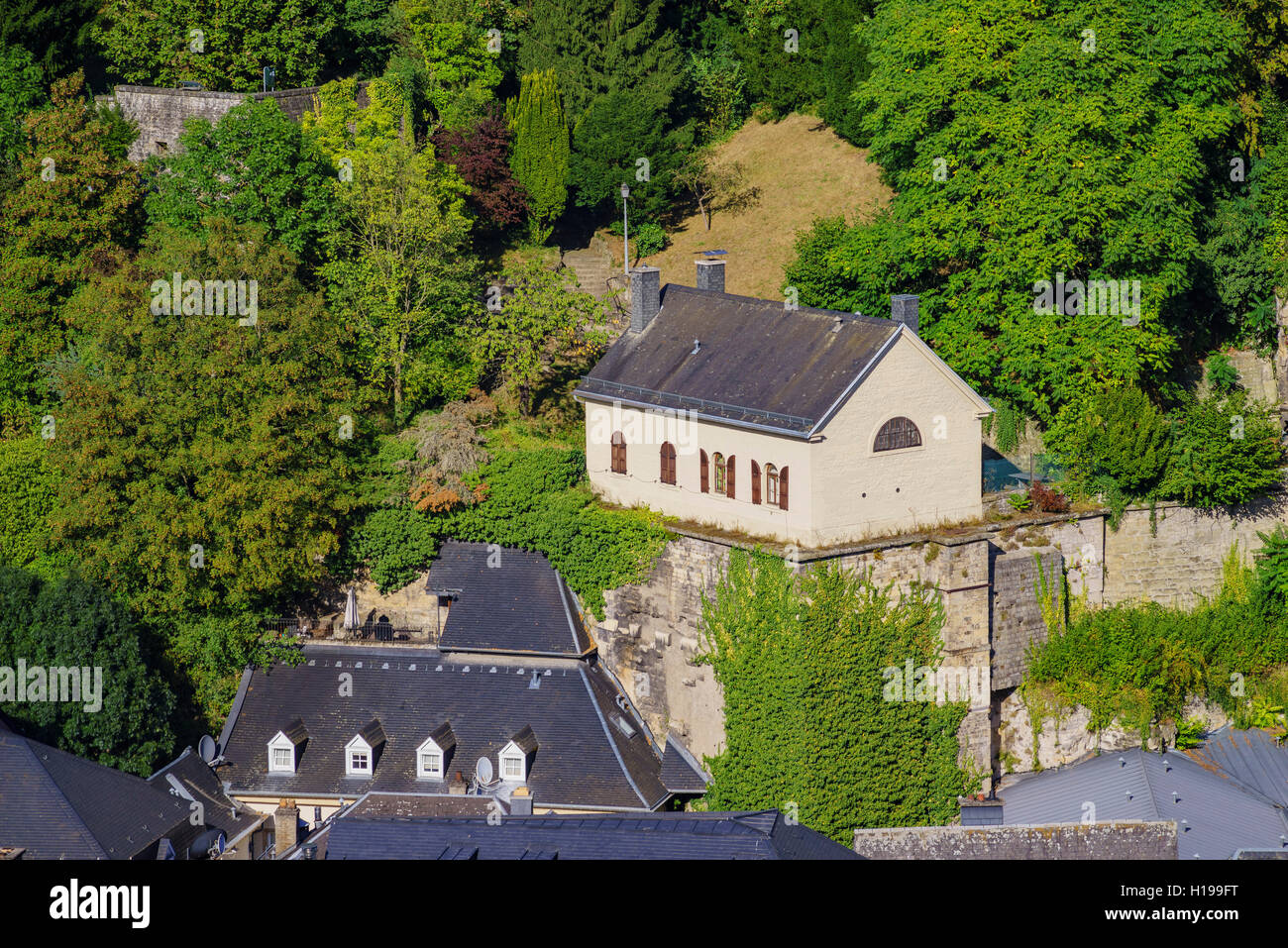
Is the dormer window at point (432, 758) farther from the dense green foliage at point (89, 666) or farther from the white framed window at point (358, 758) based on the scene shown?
the dense green foliage at point (89, 666)

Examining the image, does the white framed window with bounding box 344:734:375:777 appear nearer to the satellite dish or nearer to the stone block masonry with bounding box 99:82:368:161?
the satellite dish

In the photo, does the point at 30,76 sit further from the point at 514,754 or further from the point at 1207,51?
the point at 1207,51

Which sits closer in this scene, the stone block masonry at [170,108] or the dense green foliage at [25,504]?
the dense green foliage at [25,504]

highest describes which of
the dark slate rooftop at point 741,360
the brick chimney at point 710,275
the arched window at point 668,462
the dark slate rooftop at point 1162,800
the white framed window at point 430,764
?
the brick chimney at point 710,275

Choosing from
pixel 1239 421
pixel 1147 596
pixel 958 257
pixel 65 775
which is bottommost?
pixel 65 775

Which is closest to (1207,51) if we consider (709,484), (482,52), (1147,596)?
(1147,596)

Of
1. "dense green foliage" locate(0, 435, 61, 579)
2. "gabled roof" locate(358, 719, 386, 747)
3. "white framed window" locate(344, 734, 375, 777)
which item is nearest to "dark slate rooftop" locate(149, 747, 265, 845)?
"white framed window" locate(344, 734, 375, 777)

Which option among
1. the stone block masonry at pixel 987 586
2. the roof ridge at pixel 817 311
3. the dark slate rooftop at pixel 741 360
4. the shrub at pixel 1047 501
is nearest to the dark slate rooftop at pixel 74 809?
the stone block masonry at pixel 987 586
